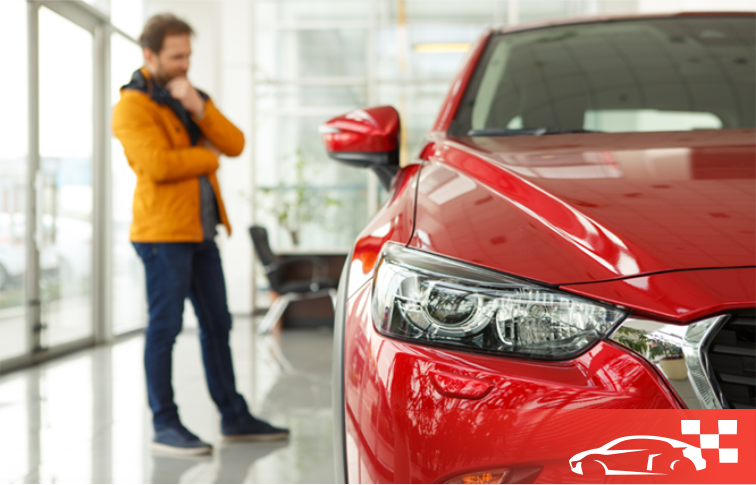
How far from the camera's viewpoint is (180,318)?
88.1 inches

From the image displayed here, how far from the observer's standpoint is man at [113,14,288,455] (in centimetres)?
216

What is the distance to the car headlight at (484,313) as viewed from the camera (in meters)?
0.75

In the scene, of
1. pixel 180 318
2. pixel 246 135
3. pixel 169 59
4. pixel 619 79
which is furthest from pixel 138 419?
pixel 246 135

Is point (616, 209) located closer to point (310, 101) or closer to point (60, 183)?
point (60, 183)

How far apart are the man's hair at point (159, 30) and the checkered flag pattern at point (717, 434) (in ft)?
6.76

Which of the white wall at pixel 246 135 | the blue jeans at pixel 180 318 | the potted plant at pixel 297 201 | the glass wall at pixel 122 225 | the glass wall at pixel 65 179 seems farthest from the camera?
the potted plant at pixel 297 201

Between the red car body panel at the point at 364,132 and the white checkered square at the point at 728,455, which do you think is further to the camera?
the red car body panel at the point at 364,132

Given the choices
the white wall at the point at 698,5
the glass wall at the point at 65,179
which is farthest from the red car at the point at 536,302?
the glass wall at the point at 65,179

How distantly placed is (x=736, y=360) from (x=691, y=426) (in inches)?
3.7

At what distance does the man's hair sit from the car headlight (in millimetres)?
1733

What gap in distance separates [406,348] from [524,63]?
1.07 metres

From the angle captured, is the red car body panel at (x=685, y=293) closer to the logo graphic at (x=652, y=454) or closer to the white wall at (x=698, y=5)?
the logo graphic at (x=652, y=454)

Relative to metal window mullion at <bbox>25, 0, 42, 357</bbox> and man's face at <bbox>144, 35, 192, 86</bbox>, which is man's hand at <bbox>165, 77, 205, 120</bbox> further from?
metal window mullion at <bbox>25, 0, 42, 357</bbox>

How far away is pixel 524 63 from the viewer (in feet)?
5.29
